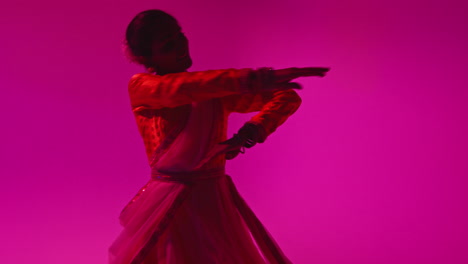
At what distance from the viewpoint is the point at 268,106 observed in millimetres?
1206

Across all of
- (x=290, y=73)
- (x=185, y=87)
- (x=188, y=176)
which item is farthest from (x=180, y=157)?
(x=290, y=73)

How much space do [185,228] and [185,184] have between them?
0.09 m

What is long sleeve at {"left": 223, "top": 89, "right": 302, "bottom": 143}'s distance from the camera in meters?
1.16

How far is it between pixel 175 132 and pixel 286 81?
0.29m

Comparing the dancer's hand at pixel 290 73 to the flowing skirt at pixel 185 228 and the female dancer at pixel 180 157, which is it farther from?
the flowing skirt at pixel 185 228

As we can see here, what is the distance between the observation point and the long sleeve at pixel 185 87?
99 cm

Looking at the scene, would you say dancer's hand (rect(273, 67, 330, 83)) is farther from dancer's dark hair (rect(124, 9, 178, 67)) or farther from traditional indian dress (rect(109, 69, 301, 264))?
dancer's dark hair (rect(124, 9, 178, 67))

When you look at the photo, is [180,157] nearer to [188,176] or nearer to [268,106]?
[188,176]

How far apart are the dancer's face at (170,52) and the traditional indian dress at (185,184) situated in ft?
0.19

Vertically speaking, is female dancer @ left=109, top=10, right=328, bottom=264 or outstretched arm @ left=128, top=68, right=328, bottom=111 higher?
outstretched arm @ left=128, top=68, right=328, bottom=111

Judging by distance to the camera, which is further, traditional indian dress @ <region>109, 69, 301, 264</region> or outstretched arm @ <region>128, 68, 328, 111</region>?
traditional indian dress @ <region>109, 69, 301, 264</region>

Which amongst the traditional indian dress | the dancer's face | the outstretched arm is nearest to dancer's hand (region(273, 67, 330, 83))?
the outstretched arm

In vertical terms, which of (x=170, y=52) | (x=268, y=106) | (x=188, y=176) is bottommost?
(x=188, y=176)

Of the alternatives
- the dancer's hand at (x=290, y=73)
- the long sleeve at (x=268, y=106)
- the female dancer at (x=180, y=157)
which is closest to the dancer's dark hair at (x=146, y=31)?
the female dancer at (x=180, y=157)
